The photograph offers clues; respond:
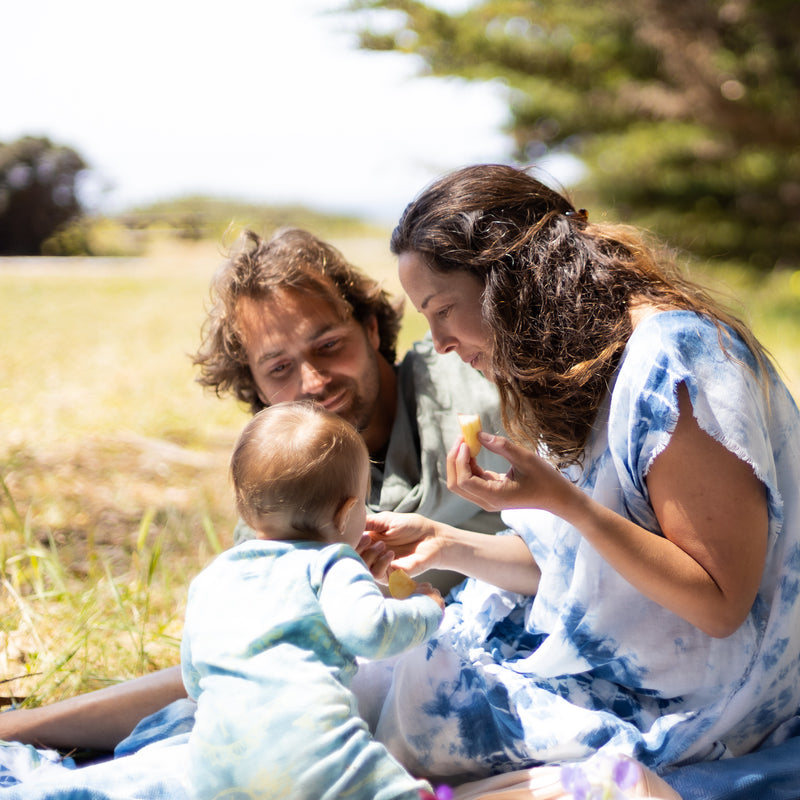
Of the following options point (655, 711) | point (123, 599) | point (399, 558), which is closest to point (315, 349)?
point (399, 558)

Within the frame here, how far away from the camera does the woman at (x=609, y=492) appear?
5.35ft

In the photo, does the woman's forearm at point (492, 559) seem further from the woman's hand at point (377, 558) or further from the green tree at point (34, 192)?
the green tree at point (34, 192)

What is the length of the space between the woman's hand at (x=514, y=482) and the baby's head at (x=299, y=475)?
0.73ft

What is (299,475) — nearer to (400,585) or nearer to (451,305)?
(400,585)

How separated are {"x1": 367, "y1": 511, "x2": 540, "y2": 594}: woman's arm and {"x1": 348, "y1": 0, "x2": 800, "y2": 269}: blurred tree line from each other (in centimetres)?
751

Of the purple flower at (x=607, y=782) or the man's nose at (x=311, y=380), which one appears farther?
the man's nose at (x=311, y=380)

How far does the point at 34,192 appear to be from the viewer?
6.90 metres

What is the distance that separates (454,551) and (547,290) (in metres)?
0.66

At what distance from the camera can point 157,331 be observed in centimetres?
850

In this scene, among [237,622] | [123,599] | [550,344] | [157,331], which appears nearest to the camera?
[237,622]

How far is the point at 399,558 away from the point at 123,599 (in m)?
1.33

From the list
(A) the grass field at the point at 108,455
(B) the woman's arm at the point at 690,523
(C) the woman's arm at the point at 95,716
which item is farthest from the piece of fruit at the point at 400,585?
(A) the grass field at the point at 108,455

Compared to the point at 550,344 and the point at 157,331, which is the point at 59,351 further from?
the point at 550,344

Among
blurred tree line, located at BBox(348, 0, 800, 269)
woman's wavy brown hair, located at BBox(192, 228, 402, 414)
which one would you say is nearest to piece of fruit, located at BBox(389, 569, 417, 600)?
woman's wavy brown hair, located at BBox(192, 228, 402, 414)
